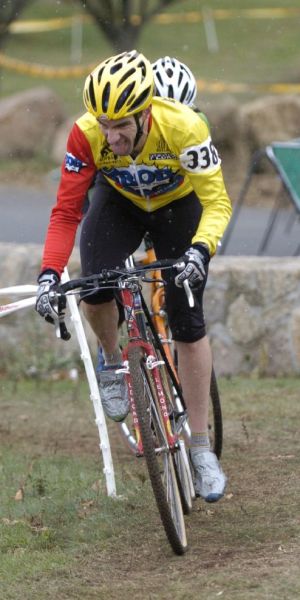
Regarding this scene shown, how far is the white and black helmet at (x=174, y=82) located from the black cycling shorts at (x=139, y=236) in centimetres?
136

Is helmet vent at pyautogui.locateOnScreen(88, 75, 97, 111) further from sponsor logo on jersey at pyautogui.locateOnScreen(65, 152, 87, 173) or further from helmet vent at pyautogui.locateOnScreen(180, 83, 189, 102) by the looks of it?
helmet vent at pyautogui.locateOnScreen(180, 83, 189, 102)

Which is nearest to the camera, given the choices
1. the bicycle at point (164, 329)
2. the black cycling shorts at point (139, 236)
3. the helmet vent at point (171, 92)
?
the black cycling shorts at point (139, 236)

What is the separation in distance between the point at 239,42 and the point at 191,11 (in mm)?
3187

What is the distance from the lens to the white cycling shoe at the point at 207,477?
17.4ft

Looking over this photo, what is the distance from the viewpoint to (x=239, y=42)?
3172 cm

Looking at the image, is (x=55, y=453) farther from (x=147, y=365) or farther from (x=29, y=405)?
(x=147, y=365)


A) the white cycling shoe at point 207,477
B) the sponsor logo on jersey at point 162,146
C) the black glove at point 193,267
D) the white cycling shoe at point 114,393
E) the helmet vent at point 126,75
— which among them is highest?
the helmet vent at point 126,75

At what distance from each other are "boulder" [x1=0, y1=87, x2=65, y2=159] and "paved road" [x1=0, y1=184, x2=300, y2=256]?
7.66 feet

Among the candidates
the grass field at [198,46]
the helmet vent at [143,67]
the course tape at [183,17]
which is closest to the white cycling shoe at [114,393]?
the helmet vent at [143,67]

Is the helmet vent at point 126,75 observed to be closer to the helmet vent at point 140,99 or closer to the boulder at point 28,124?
the helmet vent at point 140,99

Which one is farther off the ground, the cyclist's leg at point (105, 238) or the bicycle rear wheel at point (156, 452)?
the cyclist's leg at point (105, 238)

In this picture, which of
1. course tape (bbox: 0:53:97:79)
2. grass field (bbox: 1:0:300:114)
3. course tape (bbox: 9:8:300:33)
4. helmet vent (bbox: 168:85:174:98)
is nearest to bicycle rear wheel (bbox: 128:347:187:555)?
helmet vent (bbox: 168:85:174:98)

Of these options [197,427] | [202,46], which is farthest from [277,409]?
[202,46]

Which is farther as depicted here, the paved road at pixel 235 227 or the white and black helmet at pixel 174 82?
the paved road at pixel 235 227
